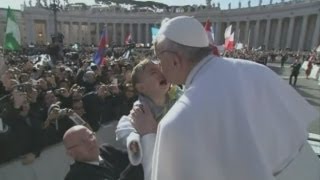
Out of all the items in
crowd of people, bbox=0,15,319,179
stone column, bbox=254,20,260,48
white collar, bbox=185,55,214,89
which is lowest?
stone column, bbox=254,20,260,48

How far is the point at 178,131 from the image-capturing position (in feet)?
5.00

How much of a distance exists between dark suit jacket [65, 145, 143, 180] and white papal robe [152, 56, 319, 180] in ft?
3.54

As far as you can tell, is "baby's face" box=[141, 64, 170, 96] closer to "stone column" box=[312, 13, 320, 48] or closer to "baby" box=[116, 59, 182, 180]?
"baby" box=[116, 59, 182, 180]

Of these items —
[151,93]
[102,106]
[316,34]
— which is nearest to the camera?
[151,93]

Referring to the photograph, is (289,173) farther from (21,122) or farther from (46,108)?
(46,108)

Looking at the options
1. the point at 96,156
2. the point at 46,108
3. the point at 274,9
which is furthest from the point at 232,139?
the point at 274,9

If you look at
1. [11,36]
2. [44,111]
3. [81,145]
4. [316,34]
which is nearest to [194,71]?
[81,145]

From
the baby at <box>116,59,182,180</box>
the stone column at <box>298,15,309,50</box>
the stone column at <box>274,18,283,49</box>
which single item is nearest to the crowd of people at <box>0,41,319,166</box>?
the baby at <box>116,59,182,180</box>

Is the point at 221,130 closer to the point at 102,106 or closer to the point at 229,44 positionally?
the point at 102,106

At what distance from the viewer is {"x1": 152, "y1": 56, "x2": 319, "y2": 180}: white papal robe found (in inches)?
60.5

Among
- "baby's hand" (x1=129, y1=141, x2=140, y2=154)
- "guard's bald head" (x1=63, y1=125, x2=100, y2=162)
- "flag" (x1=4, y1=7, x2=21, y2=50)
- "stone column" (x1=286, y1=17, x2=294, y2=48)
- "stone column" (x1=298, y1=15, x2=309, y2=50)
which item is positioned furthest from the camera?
"stone column" (x1=286, y1=17, x2=294, y2=48)

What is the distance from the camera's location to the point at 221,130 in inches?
61.9

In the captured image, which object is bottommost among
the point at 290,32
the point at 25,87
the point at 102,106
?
the point at 290,32

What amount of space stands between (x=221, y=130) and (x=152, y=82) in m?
1.26
